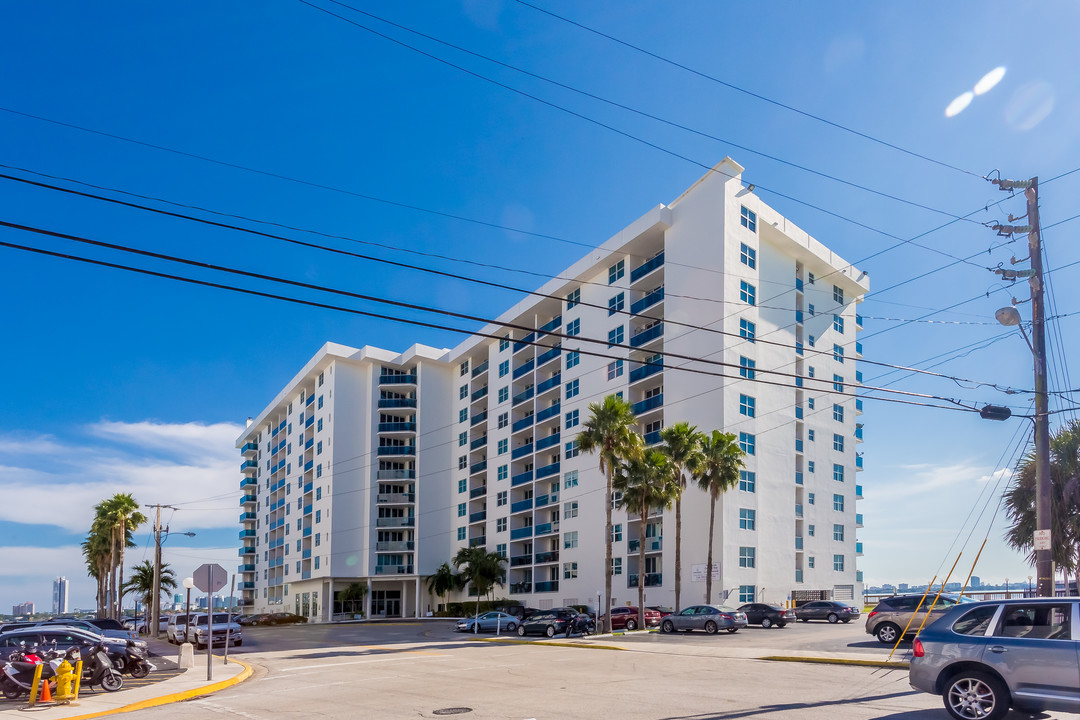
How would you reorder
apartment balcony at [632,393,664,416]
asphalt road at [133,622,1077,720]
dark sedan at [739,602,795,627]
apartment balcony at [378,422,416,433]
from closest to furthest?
asphalt road at [133,622,1077,720]
dark sedan at [739,602,795,627]
apartment balcony at [632,393,664,416]
apartment balcony at [378,422,416,433]

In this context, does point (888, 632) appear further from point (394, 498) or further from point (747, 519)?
point (394, 498)

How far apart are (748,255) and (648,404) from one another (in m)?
12.6

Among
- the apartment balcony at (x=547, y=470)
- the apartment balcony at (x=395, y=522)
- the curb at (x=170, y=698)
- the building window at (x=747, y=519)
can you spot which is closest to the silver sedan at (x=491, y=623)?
the building window at (x=747, y=519)

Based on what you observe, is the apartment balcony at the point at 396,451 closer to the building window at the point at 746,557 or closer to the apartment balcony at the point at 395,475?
the apartment balcony at the point at 395,475

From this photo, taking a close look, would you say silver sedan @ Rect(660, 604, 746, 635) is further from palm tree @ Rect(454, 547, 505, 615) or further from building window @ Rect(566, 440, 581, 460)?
palm tree @ Rect(454, 547, 505, 615)

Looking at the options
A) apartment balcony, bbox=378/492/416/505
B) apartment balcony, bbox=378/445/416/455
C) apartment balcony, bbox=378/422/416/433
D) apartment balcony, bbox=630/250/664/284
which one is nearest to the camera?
apartment balcony, bbox=630/250/664/284

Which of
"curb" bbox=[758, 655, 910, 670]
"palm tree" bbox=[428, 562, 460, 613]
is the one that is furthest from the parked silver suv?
"palm tree" bbox=[428, 562, 460, 613]

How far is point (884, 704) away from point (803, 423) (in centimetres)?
5055

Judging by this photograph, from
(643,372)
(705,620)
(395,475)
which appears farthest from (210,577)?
(395,475)

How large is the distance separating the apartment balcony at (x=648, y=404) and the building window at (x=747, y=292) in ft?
28.4

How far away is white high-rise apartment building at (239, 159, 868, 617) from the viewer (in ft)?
188

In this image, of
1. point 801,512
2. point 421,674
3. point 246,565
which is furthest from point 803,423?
point 246,565

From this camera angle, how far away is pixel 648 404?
61.3 m

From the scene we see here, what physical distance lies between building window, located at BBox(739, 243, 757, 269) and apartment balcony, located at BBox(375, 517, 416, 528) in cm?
4643
